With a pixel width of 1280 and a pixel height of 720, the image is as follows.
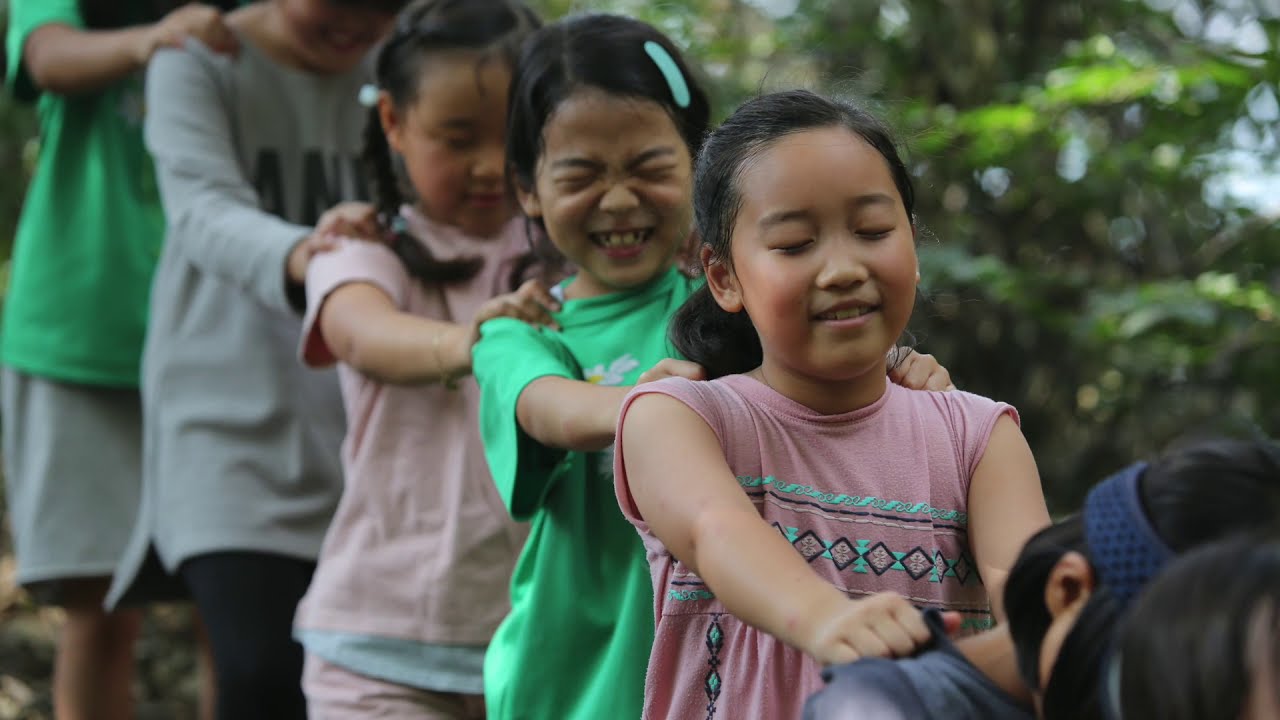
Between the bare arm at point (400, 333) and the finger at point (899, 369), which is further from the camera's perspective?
the bare arm at point (400, 333)

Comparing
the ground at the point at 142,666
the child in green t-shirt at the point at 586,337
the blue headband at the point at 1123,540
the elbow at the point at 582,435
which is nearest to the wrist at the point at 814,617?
the blue headband at the point at 1123,540

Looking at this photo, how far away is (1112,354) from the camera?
4.27 m

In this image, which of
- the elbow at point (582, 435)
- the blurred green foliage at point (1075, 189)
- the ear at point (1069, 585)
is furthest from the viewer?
the blurred green foliage at point (1075, 189)

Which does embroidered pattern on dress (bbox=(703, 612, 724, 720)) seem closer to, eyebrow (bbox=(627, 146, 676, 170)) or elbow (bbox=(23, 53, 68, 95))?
eyebrow (bbox=(627, 146, 676, 170))

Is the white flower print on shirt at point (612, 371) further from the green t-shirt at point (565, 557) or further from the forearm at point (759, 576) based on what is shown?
the forearm at point (759, 576)

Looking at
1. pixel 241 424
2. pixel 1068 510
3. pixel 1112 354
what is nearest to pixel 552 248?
pixel 241 424

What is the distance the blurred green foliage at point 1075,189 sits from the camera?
3973 mm

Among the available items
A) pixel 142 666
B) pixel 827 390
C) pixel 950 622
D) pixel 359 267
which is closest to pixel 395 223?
pixel 359 267

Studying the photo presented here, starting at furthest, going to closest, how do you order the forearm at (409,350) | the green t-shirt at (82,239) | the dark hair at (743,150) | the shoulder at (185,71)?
the green t-shirt at (82,239), the shoulder at (185,71), the forearm at (409,350), the dark hair at (743,150)

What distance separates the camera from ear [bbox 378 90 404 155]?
9.14 feet

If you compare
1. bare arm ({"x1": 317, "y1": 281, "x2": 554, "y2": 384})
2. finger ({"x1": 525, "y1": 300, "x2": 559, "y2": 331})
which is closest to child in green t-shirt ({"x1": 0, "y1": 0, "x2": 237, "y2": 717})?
bare arm ({"x1": 317, "y1": 281, "x2": 554, "y2": 384})

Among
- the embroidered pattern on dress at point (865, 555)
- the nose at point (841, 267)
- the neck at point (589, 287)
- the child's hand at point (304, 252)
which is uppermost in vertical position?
the nose at point (841, 267)

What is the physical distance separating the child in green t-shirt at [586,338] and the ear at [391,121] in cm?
44

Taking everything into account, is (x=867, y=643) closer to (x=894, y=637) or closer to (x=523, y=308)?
(x=894, y=637)
